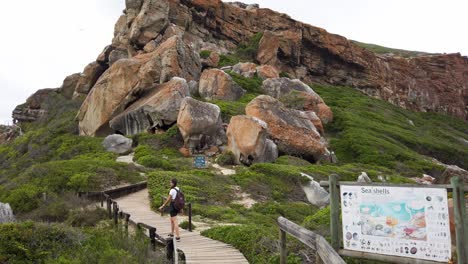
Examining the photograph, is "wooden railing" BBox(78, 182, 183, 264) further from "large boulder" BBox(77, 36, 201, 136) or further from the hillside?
"large boulder" BBox(77, 36, 201, 136)

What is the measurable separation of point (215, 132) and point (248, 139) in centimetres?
511

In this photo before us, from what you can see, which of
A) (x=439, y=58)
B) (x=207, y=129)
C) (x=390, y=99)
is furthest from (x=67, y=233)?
(x=439, y=58)

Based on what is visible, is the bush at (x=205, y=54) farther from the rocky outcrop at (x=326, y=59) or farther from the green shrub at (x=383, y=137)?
the green shrub at (x=383, y=137)

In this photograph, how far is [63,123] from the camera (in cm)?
4750

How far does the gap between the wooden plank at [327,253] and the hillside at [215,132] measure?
264cm

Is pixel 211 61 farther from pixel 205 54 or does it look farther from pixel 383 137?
pixel 383 137

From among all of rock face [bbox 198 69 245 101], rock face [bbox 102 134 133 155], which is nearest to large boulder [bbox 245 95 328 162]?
rock face [bbox 102 134 133 155]

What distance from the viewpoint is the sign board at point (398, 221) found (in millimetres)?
5531

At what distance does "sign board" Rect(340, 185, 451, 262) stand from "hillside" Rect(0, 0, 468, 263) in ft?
6.90

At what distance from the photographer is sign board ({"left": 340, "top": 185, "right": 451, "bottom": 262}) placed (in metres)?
5.53

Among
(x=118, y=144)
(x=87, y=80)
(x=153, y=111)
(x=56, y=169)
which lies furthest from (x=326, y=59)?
(x=56, y=169)

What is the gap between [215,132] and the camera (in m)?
32.8

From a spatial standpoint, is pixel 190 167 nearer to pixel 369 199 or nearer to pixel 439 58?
pixel 369 199

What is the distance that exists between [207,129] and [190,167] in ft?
17.3
